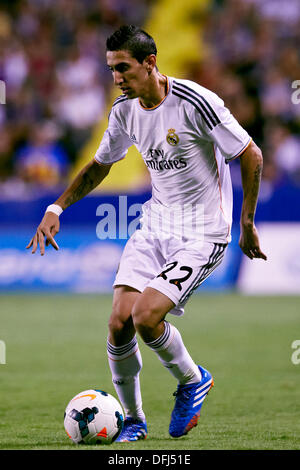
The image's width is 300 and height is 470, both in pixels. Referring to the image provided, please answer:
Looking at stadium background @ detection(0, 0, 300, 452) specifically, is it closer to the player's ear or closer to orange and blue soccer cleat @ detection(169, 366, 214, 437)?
orange and blue soccer cleat @ detection(169, 366, 214, 437)

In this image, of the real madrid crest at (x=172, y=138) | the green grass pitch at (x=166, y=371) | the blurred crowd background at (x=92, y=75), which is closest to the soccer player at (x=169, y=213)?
the real madrid crest at (x=172, y=138)

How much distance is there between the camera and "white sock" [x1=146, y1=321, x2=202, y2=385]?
17.0 ft

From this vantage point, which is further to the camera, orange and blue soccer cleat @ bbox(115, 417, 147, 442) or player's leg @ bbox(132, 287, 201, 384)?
orange and blue soccer cleat @ bbox(115, 417, 147, 442)

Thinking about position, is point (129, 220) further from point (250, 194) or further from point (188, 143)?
point (250, 194)

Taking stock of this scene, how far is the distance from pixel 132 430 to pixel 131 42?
91.4 inches

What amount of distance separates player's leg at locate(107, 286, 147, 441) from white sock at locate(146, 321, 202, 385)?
0.18 meters

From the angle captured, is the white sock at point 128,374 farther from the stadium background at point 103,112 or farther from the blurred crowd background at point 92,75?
the blurred crowd background at point 92,75

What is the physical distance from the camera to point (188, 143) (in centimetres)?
526

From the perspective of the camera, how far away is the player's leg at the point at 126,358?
5.20 metres

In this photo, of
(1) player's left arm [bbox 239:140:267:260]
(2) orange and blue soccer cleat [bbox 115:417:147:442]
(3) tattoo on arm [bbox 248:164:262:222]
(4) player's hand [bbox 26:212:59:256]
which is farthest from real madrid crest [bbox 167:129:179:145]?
(2) orange and blue soccer cleat [bbox 115:417:147:442]

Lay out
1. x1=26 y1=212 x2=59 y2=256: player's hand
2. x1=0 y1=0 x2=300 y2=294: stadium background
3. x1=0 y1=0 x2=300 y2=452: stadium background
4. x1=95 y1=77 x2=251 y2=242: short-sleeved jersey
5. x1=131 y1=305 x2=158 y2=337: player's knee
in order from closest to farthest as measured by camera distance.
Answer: x1=131 y1=305 x2=158 y2=337: player's knee < x1=95 y1=77 x2=251 y2=242: short-sleeved jersey < x1=26 y1=212 x2=59 y2=256: player's hand < x1=0 y1=0 x2=300 y2=452: stadium background < x1=0 y1=0 x2=300 y2=294: stadium background

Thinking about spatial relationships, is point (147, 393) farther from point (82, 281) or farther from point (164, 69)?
point (164, 69)

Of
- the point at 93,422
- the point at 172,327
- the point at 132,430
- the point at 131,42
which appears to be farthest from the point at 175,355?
the point at 131,42
